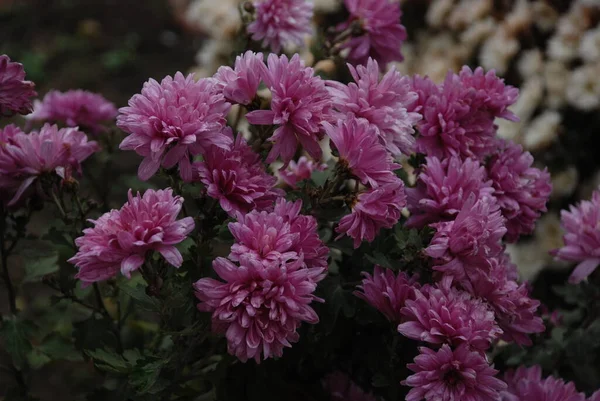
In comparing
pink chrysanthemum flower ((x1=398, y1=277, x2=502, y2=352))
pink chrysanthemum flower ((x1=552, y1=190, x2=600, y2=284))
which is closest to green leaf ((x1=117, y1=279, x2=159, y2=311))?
pink chrysanthemum flower ((x1=398, y1=277, x2=502, y2=352))

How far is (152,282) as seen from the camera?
39.2 inches

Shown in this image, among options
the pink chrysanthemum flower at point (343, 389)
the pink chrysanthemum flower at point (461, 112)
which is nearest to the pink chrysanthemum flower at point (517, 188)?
the pink chrysanthemum flower at point (461, 112)

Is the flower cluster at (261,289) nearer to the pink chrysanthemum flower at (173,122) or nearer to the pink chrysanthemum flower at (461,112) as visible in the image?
the pink chrysanthemum flower at (173,122)

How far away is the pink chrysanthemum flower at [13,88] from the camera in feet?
3.64

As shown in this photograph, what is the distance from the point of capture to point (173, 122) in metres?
0.95

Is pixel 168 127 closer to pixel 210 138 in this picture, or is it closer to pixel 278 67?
pixel 210 138

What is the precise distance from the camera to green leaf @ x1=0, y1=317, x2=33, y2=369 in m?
1.32

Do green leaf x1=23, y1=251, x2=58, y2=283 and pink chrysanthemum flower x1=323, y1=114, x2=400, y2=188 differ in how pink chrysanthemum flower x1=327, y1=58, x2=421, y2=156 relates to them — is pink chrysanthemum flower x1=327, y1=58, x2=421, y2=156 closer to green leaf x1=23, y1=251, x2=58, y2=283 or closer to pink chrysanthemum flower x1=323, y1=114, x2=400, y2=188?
pink chrysanthemum flower x1=323, y1=114, x2=400, y2=188

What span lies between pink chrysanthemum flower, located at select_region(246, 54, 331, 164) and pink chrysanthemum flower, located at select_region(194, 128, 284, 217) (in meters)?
0.03

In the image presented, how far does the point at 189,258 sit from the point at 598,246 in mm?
712

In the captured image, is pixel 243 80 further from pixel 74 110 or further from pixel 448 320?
pixel 74 110

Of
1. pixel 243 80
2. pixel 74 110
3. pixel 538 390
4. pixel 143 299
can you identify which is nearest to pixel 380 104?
pixel 243 80

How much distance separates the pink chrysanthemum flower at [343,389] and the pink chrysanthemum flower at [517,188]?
381mm

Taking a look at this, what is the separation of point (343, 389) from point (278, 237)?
20.0 inches
